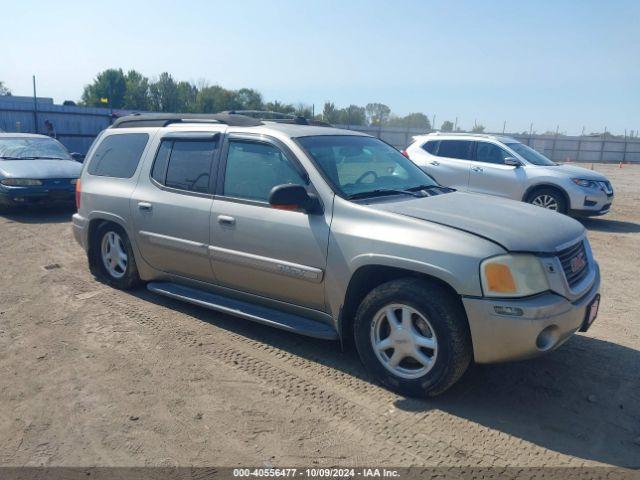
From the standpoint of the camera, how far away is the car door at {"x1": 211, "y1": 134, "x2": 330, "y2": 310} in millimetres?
4145

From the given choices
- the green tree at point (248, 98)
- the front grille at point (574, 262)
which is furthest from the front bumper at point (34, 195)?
the green tree at point (248, 98)

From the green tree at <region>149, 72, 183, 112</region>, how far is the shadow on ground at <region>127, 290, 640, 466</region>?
167ft

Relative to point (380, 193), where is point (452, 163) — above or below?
below

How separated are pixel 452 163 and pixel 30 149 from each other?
342 inches

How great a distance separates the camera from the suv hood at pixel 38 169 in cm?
1027

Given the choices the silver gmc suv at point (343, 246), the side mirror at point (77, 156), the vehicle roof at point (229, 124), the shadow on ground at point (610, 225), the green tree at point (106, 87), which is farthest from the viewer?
the green tree at point (106, 87)

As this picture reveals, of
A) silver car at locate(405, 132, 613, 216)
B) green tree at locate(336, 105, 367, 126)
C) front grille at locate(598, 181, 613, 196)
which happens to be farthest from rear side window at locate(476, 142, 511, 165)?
green tree at locate(336, 105, 367, 126)

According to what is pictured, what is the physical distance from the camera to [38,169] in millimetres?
10570

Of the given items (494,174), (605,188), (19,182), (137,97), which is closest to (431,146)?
(494,174)

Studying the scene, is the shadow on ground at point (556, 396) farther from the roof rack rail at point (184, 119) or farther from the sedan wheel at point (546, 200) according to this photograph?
the sedan wheel at point (546, 200)

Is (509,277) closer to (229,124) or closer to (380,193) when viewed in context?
(380,193)

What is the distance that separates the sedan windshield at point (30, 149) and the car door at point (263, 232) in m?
8.21

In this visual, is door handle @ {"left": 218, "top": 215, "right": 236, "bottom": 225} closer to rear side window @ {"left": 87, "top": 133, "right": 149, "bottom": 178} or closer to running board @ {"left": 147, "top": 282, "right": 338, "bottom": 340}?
running board @ {"left": 147, "top": 282, "right": 338, "bottom": 340}

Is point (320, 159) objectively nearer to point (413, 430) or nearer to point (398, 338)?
point (398, 338)
